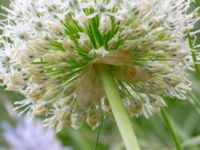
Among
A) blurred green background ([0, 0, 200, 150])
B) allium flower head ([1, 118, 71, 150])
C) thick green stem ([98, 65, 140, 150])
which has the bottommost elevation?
blurred green background ([0, 0, 200, 150])

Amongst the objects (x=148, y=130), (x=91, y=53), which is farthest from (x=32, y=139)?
(x=148, y=130)

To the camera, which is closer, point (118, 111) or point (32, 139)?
A: point (118, 111)

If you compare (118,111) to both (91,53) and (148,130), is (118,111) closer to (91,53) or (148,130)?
(91,53)

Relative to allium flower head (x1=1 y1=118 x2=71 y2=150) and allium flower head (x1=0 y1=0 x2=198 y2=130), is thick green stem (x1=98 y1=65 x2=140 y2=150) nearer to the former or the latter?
allium flower head (x1=0 y1=0 x2=198 y2=130)

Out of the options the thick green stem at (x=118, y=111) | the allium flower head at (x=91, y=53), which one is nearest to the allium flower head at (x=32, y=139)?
the allium flower head at (x=91, y=53)

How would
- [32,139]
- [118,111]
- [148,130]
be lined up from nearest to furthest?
1. [118,111]
2. [32,139]
3. [148,130]

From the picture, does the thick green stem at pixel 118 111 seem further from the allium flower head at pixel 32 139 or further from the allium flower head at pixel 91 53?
the allium flower head at pixel 32 139

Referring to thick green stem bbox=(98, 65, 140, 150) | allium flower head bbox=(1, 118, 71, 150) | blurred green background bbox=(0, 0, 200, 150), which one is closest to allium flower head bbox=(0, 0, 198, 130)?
thick green stem bbox=(98, 65, 140, 150)
